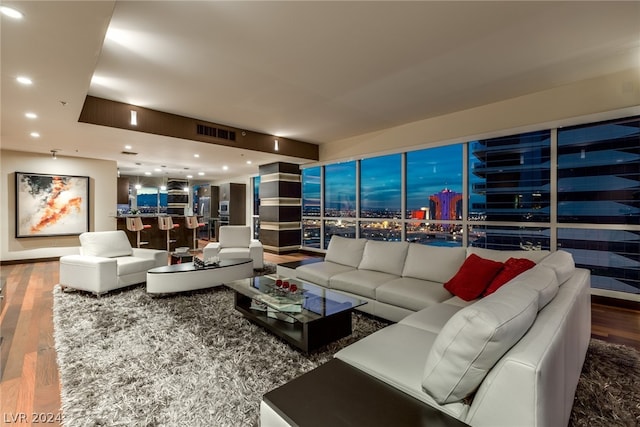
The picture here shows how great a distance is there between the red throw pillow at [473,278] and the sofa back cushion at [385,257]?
2.40ft

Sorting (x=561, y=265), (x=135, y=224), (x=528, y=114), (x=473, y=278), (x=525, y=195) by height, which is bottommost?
(x=473, y=278)

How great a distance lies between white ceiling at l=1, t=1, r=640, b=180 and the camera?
2291mm

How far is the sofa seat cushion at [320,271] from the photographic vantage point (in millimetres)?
3631

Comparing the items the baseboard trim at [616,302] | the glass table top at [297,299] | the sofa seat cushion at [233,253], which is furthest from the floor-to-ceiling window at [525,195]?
the glass table top at [297,299]

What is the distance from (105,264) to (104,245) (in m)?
0.74

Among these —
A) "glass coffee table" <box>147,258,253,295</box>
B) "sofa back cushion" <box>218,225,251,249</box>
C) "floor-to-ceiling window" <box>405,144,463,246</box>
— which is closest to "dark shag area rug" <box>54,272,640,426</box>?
"glass coffee table" <box>147,258,253,295</box>

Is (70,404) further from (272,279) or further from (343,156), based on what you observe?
(343,156)

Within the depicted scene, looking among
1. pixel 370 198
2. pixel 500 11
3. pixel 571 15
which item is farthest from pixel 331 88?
pixel 370 198

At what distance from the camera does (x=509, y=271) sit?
2.49 meters

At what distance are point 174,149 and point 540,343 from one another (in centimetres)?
637

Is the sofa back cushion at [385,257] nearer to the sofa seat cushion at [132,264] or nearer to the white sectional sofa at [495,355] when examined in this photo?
the white sectional sofa at [495,355]

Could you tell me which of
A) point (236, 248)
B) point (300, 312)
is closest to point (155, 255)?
point (236, 248)

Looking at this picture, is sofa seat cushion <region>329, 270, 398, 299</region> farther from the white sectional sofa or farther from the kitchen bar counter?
the kitchen bar counter

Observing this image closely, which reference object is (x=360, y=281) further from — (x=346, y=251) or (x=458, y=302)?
(x=458, y=302)
